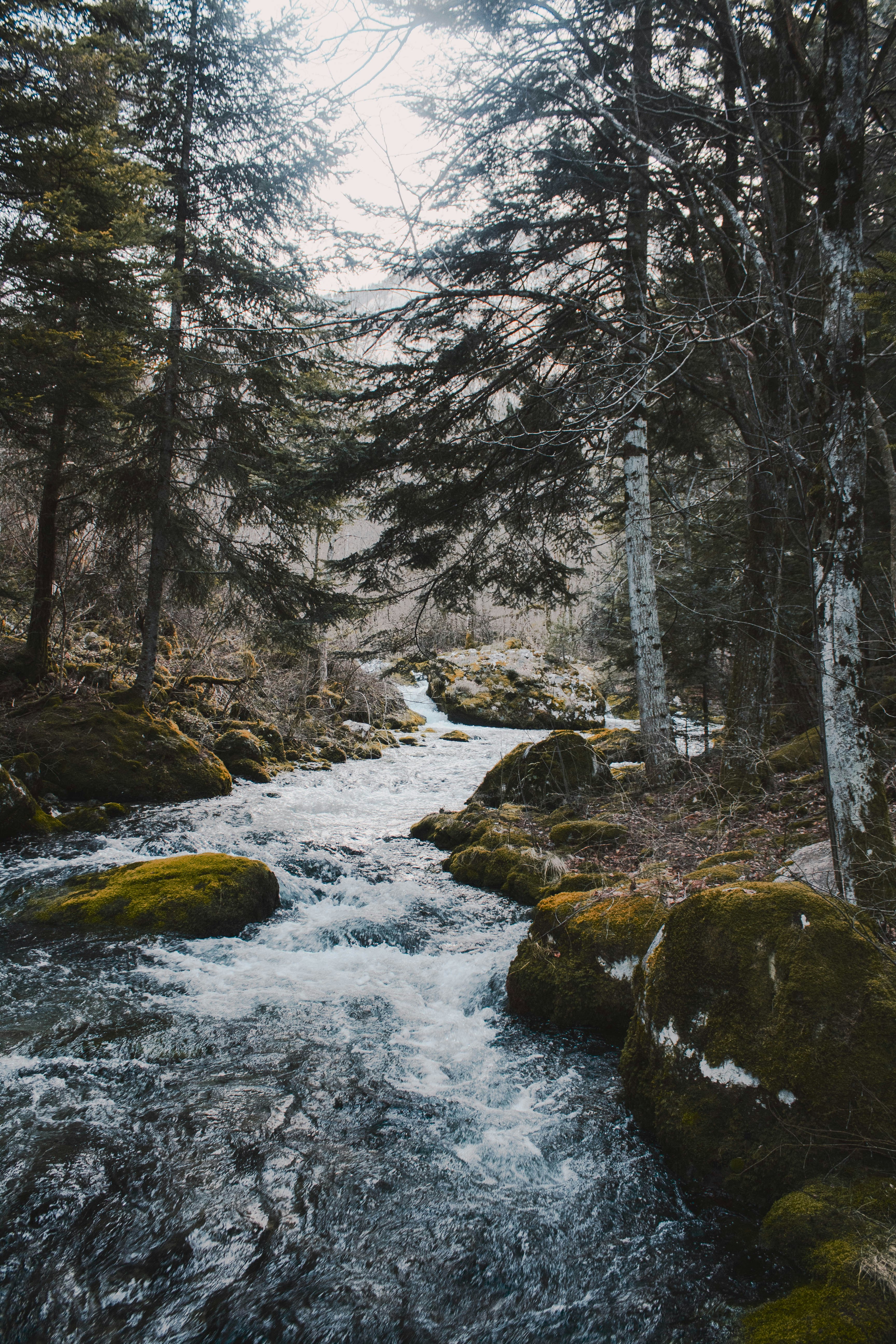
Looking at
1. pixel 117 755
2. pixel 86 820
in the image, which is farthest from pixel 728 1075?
pixel 117 755

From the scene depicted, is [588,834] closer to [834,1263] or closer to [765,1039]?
[765,1039]

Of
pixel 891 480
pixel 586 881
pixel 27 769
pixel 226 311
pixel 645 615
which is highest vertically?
pixel 226 311

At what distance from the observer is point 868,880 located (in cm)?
311

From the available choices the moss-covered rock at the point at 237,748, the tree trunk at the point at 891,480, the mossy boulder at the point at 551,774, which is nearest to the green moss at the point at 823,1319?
the tree trunk at the point at 891,480

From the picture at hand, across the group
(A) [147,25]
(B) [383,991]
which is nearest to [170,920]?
(B) [383,991]

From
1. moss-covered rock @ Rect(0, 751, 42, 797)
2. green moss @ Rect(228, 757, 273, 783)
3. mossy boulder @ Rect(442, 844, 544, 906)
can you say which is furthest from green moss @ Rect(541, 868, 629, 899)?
→ green moss @ Rect(228, 757, 273, 783)

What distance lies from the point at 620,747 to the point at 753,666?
6522 mm

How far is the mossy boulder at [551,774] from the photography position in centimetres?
855

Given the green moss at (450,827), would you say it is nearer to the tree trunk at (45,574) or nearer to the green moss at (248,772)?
the green moss at (248,772)

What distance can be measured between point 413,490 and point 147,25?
922 centimetres

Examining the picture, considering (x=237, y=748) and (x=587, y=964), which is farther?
(x=237, y=748)

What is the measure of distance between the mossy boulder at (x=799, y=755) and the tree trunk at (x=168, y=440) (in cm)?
978

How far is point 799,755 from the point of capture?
800cm

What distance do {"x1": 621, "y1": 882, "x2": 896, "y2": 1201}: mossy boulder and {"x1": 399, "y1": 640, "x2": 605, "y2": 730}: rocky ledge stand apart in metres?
16.6
